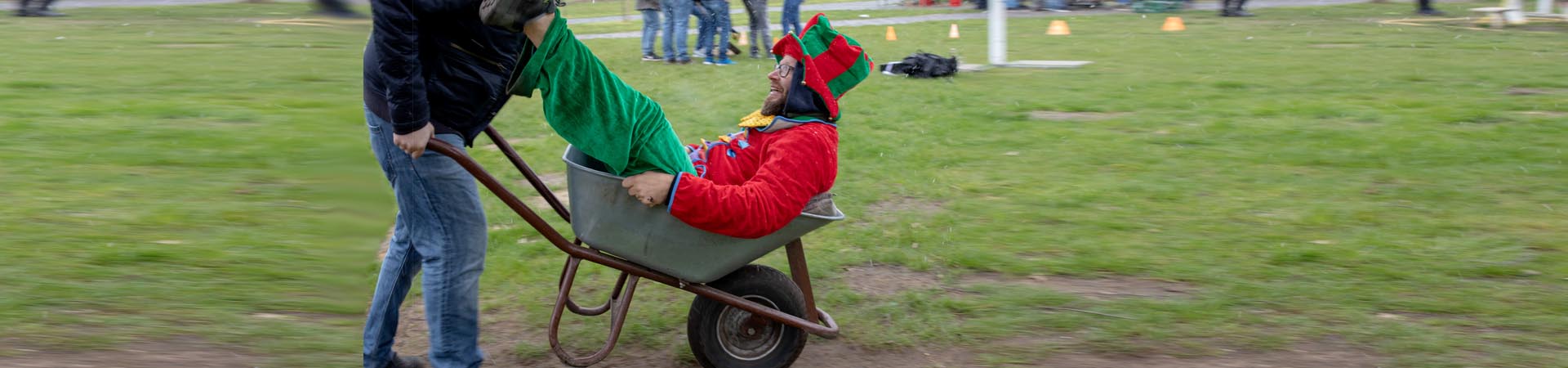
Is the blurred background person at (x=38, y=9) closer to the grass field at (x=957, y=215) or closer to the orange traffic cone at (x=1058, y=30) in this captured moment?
the grass field at (x=957, y=215)

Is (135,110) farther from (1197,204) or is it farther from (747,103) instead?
(1197,204)

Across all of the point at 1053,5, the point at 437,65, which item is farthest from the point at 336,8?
the point at 1053,5

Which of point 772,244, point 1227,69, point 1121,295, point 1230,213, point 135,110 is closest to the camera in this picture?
point 772,244

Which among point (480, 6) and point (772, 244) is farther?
point (772, 244)

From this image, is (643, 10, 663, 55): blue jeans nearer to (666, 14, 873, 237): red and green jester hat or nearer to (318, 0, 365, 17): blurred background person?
(666, 14, 873, 237): red and green jester hat

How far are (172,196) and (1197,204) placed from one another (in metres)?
5.09

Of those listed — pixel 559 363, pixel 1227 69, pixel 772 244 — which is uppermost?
pixel 772 244

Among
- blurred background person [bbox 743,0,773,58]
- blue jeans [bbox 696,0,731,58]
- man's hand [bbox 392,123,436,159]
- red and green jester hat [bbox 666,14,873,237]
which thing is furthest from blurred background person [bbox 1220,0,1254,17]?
man's hand [bbox 392,123,436,159]

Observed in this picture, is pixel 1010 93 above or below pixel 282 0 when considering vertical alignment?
below

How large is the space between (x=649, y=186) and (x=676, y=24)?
973 centimetres

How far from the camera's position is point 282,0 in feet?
16.4

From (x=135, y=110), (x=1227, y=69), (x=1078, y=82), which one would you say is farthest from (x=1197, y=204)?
(x=135, y=110)

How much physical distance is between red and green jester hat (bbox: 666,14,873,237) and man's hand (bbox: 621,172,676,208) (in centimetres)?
2

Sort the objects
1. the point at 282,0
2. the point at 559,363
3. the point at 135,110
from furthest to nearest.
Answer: the point at 135,110 → the point at 282,0 → the point at 559,363
